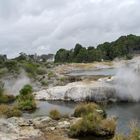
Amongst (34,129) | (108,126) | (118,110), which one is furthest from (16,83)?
(108,126)

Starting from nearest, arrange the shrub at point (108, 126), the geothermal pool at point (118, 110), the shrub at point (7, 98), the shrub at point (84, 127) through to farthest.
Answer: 1. the shrub at point (84, 127)
2. the shrub at point (108, 126)
3. the geothermal pool at point (118, 110)
4. the shrub at point (7, 98)

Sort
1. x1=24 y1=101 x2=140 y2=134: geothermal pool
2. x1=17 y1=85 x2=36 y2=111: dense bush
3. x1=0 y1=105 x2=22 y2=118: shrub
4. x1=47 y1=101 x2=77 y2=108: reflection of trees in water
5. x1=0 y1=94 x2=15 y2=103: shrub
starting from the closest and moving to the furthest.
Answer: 1. x1=24 y1=101 x2=140 y2=134: geothermal pool
2. x1=0 y1=105 x2=22 y2=118: shrub
3. x1=17 y1=85 x2=36 y2=111: dense bush
4. x1=47 y1=101 x2=77 y2=108: reflection of trees in water
5. x1=0 y1=94 x2=15 y2=103: shrub

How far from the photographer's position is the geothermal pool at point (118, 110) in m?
50.6

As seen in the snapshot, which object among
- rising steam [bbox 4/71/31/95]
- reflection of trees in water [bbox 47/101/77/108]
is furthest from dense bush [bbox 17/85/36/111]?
rising steam [bbox 4/71/31/95]

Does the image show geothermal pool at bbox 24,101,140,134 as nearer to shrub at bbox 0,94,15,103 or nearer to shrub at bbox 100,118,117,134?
shrub at bbox 100,118,117,134

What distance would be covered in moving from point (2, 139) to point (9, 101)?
1551 inches

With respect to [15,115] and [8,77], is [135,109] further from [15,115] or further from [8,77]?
[8,77]

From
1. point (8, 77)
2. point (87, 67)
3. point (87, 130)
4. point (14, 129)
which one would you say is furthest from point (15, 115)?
point (87, 67)

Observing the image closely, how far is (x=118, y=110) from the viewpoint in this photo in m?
62.3

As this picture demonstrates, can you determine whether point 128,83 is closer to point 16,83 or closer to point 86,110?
point 86,110

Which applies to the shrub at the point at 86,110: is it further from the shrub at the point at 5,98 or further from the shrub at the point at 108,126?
the shrub at the point at 5,98

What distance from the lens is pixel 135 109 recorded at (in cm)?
6247

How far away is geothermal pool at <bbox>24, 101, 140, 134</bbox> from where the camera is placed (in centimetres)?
5059

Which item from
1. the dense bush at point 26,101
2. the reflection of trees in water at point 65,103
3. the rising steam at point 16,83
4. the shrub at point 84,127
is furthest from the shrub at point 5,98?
the shrub at point 84,127
